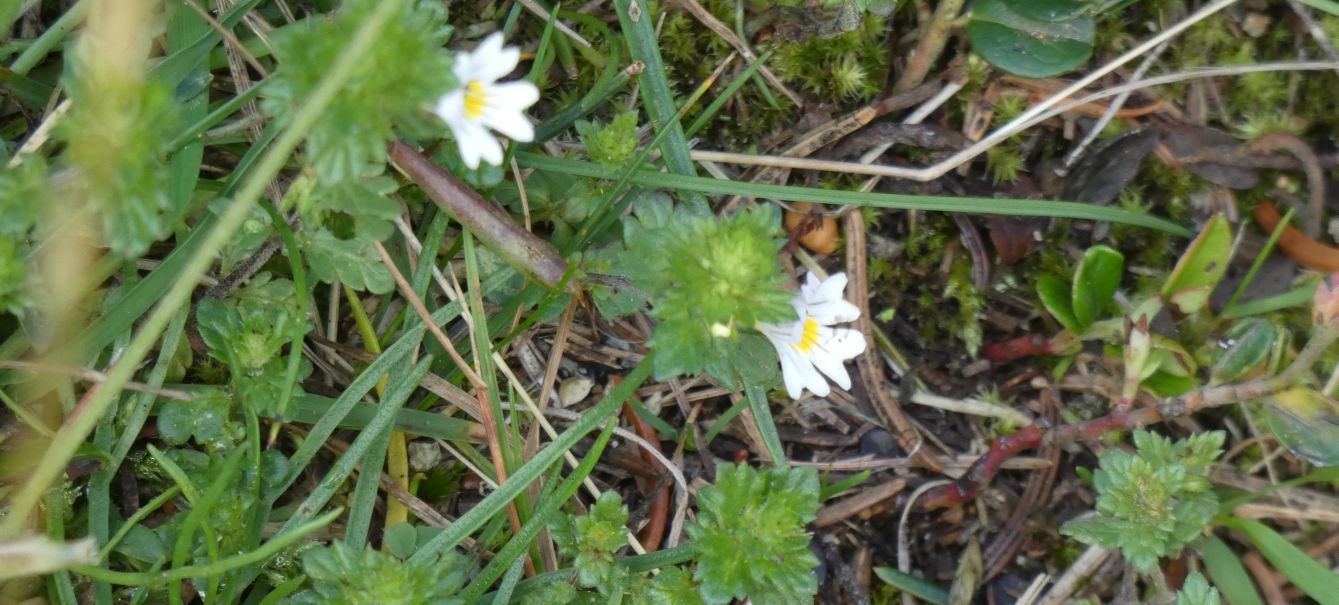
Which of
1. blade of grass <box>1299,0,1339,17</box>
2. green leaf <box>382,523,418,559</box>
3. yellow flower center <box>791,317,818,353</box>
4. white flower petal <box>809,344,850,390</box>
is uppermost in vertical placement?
blade of grass <box>1299,0,1339,17</box>

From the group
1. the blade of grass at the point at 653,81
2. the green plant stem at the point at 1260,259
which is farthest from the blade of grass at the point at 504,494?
the green plant stem at the point at 1260,259

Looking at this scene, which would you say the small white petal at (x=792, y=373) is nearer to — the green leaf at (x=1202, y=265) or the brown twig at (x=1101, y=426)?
the brown twig at (x=1101, y=426)

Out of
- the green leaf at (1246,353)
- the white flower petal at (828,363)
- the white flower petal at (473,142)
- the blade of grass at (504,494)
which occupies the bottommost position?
the green leaf at (1246,353)

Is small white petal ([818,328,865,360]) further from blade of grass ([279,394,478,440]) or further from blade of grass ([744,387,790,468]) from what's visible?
blade of grass ([279,394,478,440])

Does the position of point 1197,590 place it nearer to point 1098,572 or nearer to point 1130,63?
point 1098,572

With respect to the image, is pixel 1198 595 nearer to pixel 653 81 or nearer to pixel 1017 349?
pixel 1017 349

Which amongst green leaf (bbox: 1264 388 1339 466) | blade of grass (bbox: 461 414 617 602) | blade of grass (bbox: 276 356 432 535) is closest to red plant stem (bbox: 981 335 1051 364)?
green leaf (bbox: 1264 388 1339 466)

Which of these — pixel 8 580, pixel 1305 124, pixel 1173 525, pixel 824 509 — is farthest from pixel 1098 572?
pixel 8 580
